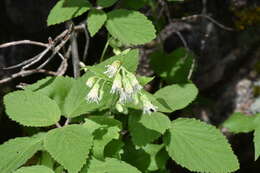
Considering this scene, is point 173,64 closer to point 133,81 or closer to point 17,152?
point 133,81

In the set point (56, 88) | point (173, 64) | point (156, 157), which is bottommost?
point (156, 157)

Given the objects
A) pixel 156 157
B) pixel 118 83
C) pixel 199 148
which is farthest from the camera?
pixel 156 157

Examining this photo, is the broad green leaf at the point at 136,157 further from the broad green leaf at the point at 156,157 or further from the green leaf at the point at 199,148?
the green leaf at the point at 199,148

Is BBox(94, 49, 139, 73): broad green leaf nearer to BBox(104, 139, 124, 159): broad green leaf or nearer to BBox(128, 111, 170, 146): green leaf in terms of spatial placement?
BBox(128, 111, 170, 146): green leaf

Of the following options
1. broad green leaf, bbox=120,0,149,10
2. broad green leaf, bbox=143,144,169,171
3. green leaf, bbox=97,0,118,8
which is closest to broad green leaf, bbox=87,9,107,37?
green leaf, bbox=97,0,118,8

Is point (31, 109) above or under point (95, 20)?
under

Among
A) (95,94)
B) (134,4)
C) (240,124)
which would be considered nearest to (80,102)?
(95,94)

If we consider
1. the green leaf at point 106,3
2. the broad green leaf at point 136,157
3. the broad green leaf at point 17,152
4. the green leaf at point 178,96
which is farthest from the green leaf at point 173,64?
the broad green leaf at point 17,152

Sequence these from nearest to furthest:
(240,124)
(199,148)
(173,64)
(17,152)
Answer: (17,152)
(199,148)
(240,124)
(173,64)
